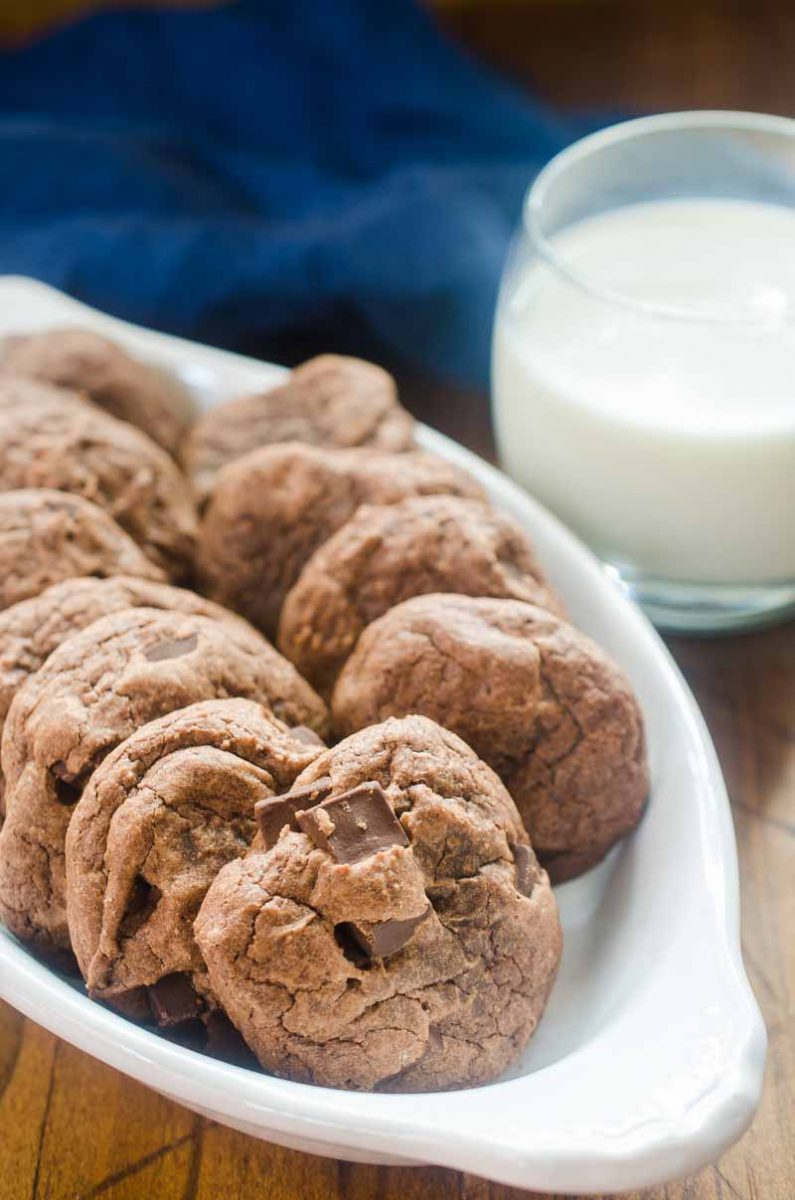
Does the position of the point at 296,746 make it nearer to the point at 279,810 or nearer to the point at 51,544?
the point at 279,810

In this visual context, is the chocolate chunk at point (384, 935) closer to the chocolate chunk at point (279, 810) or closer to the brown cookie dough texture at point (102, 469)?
the chocolate chunk at point (279, 810)

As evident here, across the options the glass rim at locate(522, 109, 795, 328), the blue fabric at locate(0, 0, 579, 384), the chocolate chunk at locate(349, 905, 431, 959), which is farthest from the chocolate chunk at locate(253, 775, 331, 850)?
the blue fabric at locate(0, 0, 579, 384)

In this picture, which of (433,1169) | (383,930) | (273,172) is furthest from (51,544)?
(273,172)

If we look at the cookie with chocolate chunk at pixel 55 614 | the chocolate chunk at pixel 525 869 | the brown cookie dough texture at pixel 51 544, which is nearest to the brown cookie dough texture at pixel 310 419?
the brown cookie dough texture at pixel 51 544

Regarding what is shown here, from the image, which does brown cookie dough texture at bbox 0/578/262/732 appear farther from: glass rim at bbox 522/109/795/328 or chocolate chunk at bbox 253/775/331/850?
glass rim at bbox 522/109/795/328

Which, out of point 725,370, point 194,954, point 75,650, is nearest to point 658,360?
point 725,370

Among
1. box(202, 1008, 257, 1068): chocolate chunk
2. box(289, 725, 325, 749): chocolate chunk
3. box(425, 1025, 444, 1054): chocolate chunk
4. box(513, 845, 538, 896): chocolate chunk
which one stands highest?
box(289, 725, 325, 749): chocolate chunk
